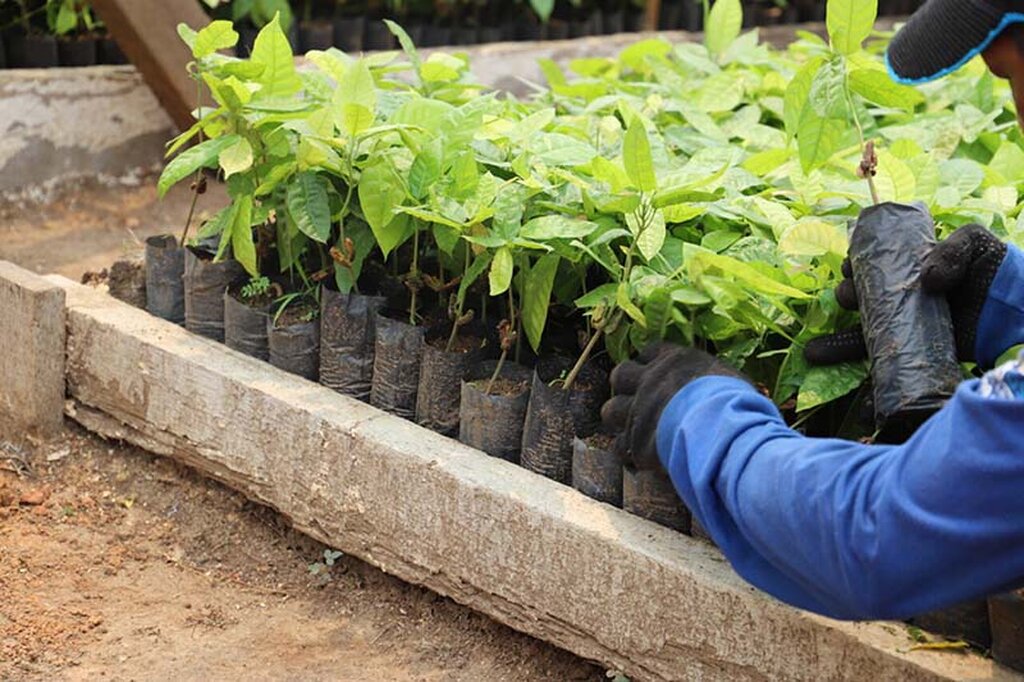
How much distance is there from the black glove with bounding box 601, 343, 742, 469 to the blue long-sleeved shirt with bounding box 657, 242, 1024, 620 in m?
0.12

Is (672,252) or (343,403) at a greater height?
(672,252)

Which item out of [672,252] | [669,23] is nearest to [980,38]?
[672,252]

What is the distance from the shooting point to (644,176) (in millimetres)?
2188

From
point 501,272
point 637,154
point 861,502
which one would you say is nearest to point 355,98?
point 501,272

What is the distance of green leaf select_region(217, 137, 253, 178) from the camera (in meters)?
2.50

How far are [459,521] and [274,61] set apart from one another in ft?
3.16

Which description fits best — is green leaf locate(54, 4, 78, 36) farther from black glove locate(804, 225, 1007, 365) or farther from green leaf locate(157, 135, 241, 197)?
black glove locate(804, 225, 1007, 365)

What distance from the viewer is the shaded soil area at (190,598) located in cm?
231

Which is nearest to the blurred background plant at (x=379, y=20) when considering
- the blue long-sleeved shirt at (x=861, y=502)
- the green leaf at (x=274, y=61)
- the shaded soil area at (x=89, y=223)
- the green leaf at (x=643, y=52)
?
the shaded soil area at (x=89, y=223)

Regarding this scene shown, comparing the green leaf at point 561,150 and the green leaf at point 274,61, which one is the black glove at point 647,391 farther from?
the green leaf at point 274,61

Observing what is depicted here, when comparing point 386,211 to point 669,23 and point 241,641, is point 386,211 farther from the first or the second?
point 669,23

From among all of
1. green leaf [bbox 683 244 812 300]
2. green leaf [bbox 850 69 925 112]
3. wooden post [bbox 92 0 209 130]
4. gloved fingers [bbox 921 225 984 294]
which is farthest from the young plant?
gloved fingers [bbox 921 225 984 294]

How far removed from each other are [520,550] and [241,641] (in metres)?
0.54

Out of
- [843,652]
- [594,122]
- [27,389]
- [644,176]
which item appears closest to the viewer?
[843,652]
